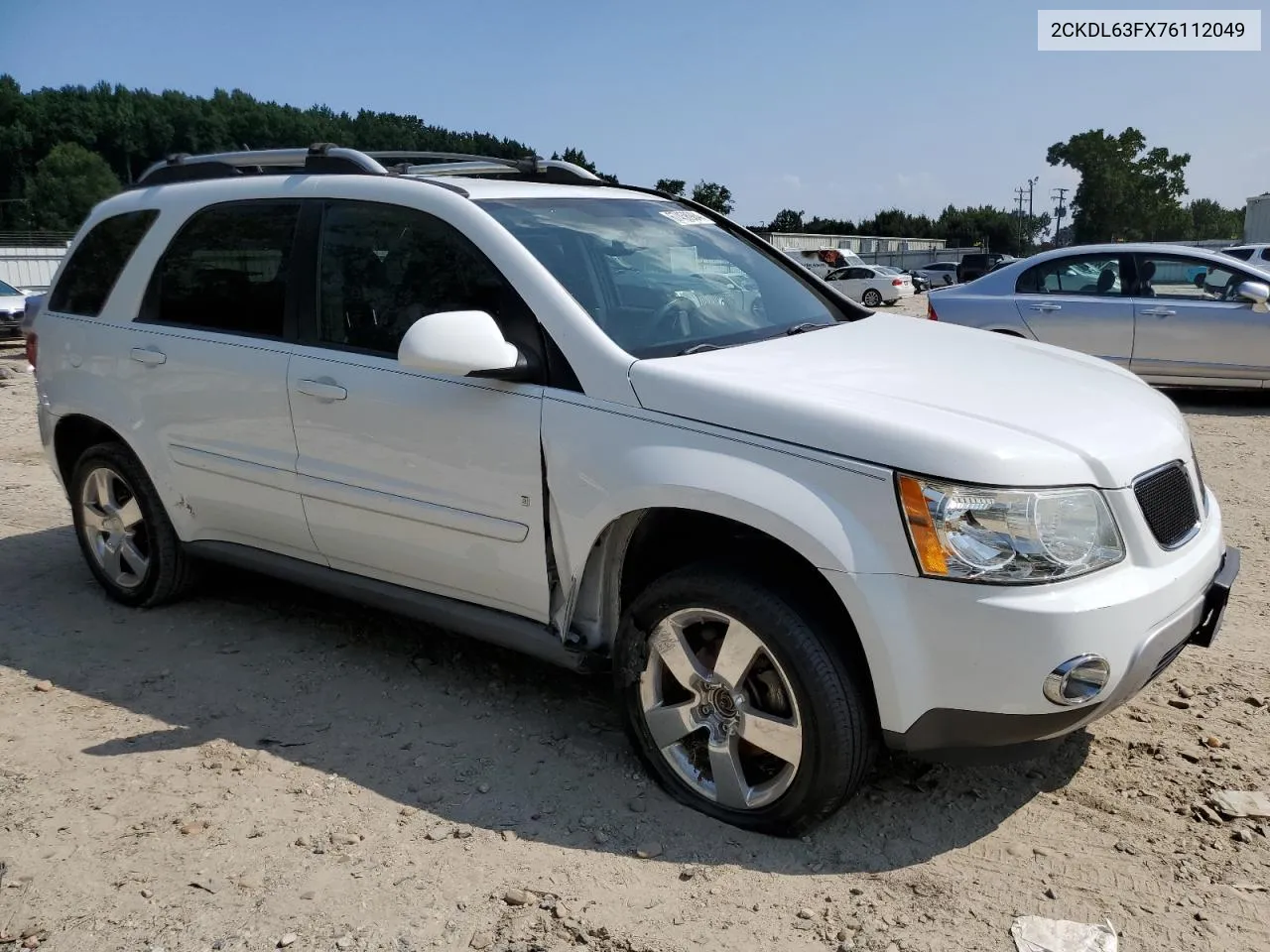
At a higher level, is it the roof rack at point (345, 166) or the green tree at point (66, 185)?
the green tree at point (66, 185)

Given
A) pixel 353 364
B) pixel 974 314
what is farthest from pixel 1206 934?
pixel 974 314

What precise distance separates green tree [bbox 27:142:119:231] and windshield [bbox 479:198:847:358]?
260 feet

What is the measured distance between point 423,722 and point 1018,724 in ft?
6.79

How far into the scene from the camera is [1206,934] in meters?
2.61

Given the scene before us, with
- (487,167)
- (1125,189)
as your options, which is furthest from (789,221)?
(487,167)

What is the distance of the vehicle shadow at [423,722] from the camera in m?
3.12

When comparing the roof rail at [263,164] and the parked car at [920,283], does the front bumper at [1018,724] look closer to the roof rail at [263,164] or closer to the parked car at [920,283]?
the roof rail at [263,164]

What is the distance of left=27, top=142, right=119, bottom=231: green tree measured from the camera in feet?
253

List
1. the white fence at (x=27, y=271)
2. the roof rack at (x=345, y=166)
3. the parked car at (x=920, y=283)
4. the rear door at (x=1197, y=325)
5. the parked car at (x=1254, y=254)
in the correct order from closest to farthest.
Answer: the roof rack at (x=345, y=166) → the rear door at (x=1197, y=325) → the parked car at (x=1254, y=254) → the white fence at (x=27, y=271) → the parked car at (x=920, y=283)

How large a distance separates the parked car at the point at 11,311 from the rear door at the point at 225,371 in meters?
17.4

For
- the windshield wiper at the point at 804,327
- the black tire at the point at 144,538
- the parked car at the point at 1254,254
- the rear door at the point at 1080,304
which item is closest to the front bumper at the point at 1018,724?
the windshield wiper at the point at 804,327

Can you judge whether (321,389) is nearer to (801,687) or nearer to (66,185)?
(801,687)

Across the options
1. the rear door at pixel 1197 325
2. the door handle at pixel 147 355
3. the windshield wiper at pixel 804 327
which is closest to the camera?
the windshield wiper at pixel 804 327

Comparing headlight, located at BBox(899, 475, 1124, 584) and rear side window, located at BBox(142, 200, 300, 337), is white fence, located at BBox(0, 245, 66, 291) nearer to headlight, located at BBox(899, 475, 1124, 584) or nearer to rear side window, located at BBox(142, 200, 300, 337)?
rear side window, located at BBox(142, 200, 300, 337)
